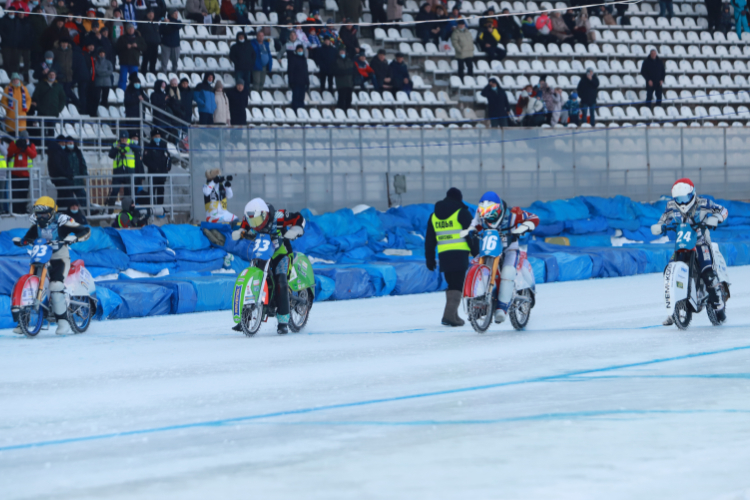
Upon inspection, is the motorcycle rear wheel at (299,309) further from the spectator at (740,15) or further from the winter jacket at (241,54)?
the spectator at (740,15)

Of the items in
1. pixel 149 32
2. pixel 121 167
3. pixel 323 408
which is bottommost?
pixel 323 408

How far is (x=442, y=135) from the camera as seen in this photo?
89.6ft

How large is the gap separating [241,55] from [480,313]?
15.8m

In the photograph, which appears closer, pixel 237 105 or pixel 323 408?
pixel 323 408

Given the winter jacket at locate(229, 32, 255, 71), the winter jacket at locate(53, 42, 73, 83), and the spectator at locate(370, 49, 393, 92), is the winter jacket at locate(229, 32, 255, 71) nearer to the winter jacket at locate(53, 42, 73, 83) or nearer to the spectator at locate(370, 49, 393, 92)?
the spectator at locate(370, 49, 393, 92)

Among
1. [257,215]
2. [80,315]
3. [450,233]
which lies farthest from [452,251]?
[80,315]

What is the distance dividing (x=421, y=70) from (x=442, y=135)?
5.29 meters

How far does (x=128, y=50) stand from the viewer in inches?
980

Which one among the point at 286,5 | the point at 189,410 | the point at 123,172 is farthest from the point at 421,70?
the point at 189,410

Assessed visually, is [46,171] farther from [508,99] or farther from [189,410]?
[189,410]

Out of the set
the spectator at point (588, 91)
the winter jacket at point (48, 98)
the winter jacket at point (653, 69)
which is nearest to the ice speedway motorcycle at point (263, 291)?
the winter jacket at point (48, 98)

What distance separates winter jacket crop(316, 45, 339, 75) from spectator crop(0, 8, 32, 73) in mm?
7283

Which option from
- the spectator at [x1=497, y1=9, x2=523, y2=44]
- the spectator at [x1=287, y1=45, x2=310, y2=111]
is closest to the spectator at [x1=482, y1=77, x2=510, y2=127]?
the spectator at [x1=497, y1=9, x2=523, y2=44]

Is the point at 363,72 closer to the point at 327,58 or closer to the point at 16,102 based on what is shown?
the point at 327,58
